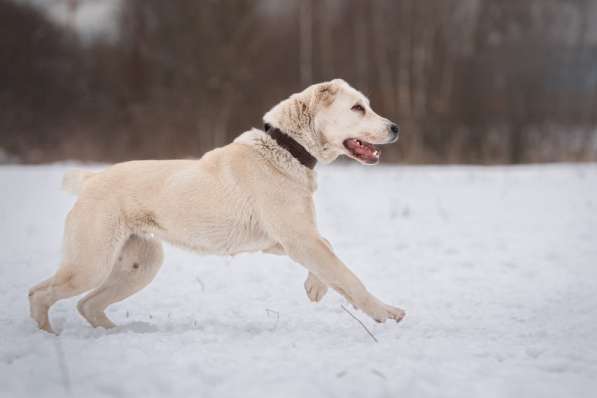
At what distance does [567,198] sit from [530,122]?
10.8m

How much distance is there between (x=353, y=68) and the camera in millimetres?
20688

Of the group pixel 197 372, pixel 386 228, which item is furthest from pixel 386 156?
pixel 197 372

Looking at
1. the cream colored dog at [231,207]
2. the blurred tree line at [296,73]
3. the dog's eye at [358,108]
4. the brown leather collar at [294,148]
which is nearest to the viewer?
the cream colored dog at [231,207]

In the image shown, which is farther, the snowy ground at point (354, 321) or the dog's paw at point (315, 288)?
the dog's paw at point (315, 288)

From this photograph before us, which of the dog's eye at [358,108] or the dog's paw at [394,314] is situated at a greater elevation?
the dog's eye at [358,108]

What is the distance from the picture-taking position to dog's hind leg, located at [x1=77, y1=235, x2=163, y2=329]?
14.4 feet

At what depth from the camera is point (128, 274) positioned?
447 centimetres

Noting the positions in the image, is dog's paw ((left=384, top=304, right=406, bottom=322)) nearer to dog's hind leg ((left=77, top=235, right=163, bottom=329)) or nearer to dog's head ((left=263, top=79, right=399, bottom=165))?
dog's head ((left=263, top=79, right=399, bottom=165))

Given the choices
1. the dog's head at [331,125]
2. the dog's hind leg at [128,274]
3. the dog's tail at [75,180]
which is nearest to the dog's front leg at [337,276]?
the dog's head at [331,125]

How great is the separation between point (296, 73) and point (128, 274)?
16.8m

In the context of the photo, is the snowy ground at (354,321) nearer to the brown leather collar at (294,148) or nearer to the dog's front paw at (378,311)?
the dog's front paw at (378,311)

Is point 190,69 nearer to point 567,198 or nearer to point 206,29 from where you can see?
point 206,29

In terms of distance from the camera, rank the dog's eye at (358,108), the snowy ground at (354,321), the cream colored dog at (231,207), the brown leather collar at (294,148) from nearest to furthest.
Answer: the snowy ground at (354,321), the cream colored dog at (231,207), the brown leather collar at (294,148), the dog's eye at (358,108)

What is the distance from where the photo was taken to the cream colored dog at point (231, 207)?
4.00 meters
